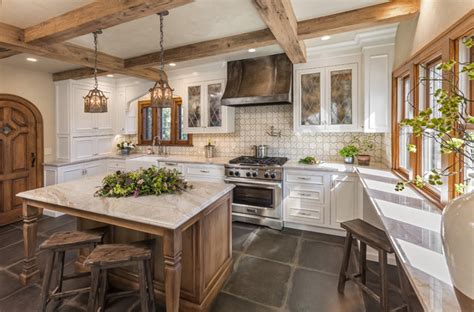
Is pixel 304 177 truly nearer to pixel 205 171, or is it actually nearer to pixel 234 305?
pixel 205 171

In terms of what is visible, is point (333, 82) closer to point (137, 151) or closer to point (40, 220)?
point (137, 151)

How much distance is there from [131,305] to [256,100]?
2844mm

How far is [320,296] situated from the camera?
2.14 meters

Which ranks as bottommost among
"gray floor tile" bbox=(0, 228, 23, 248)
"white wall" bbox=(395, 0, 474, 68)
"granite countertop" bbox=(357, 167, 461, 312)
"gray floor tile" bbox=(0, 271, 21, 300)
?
"gray floor tile" bbox=(0, 271, 21, 300)

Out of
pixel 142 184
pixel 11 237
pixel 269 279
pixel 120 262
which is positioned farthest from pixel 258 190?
pixel 11 237

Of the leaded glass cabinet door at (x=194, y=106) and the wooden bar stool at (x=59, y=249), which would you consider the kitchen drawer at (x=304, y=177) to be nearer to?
the leaded glass cabinet door at (x=194, y=106)

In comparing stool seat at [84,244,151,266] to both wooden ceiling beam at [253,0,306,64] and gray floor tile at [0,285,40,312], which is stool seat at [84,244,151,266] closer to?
gray floor tile at [0,285,40,312]

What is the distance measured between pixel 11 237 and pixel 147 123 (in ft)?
9.83

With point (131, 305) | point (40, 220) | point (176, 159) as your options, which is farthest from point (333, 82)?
point (40, 220)

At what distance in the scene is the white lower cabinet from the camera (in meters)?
3.25

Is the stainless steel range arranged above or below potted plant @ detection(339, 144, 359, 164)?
below

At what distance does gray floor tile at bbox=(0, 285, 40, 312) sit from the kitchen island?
157 millimetres

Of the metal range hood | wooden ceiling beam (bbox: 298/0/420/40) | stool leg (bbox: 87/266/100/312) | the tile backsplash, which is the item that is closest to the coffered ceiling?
wooden ceiling beam (bbox: 298/0/420/40)

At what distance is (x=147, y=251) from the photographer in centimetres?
170
